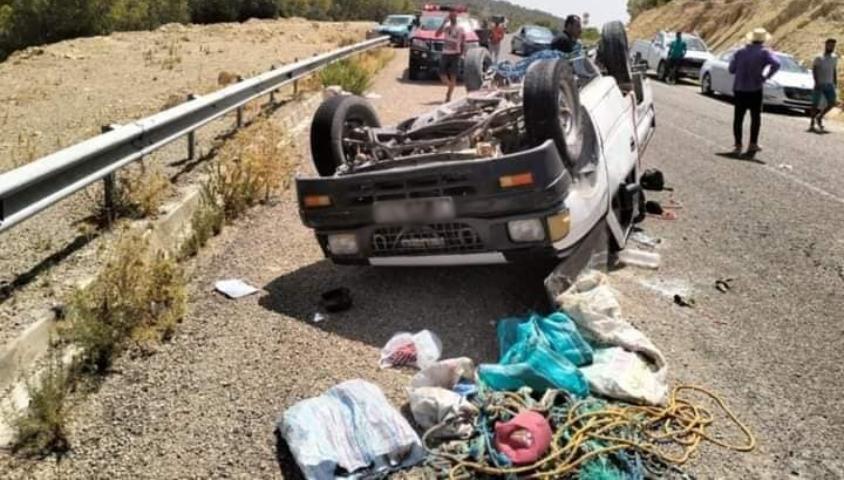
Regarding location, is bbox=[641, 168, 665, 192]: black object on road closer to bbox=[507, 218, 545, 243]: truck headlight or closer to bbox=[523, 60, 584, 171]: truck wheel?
bbox=[523, 60, 584, 171]: truck wheel

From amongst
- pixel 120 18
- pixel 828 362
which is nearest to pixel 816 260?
pixel 828 362

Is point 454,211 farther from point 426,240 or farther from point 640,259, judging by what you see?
point 640,259

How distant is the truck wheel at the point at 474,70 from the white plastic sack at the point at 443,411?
4062 mm

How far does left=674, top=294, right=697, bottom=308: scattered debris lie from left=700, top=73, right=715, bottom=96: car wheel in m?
18.6

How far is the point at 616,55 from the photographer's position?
7.02 meters

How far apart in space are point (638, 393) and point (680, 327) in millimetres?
1143

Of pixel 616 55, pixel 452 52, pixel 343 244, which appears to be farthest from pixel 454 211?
pixel 452 52

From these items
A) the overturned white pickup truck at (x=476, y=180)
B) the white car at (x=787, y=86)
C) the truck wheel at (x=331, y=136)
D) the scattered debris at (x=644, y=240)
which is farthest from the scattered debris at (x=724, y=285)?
the white car at (x=787, y=86)

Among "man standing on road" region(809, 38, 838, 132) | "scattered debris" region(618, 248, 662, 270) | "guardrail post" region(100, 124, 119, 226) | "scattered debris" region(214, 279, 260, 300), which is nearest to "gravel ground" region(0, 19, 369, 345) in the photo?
"guardrail post" region(100, 124, 119, 226)

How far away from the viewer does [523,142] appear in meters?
4.92

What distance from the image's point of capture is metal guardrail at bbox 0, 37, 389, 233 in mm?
3893

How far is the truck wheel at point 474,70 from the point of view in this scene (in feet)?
23.0

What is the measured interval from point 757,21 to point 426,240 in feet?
129

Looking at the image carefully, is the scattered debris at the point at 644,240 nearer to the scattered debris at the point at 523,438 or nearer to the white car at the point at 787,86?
the scattered debris at the point at 523,438
